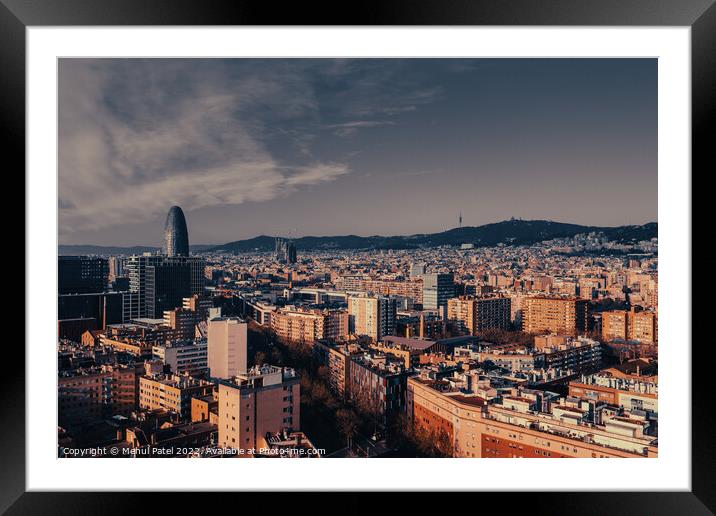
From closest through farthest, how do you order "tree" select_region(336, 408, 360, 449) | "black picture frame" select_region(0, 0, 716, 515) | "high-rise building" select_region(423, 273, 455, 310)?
"black picture frame" select_region(0, 0, 716, 515) → "tree" select_region(336, 408, 360, 449) → "high-rise building" select_region(423, 273, 455, 310)

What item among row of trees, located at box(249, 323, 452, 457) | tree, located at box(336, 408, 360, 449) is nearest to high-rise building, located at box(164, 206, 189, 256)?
row of trees, located at box(249, 323, 452, 457)

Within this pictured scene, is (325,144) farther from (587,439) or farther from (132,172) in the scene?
(587,439)

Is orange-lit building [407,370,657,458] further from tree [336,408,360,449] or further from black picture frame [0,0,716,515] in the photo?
black picture frame [0,0,716,515]

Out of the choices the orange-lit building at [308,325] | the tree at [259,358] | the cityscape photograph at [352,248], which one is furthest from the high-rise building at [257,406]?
the orange-lit building at [308,325]

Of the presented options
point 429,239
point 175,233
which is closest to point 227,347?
point 175,233

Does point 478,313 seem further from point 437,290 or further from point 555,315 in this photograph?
point 555,315

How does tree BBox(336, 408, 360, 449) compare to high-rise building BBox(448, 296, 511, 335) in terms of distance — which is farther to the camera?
high-rise building BBox(448, 296, 511, 335)
